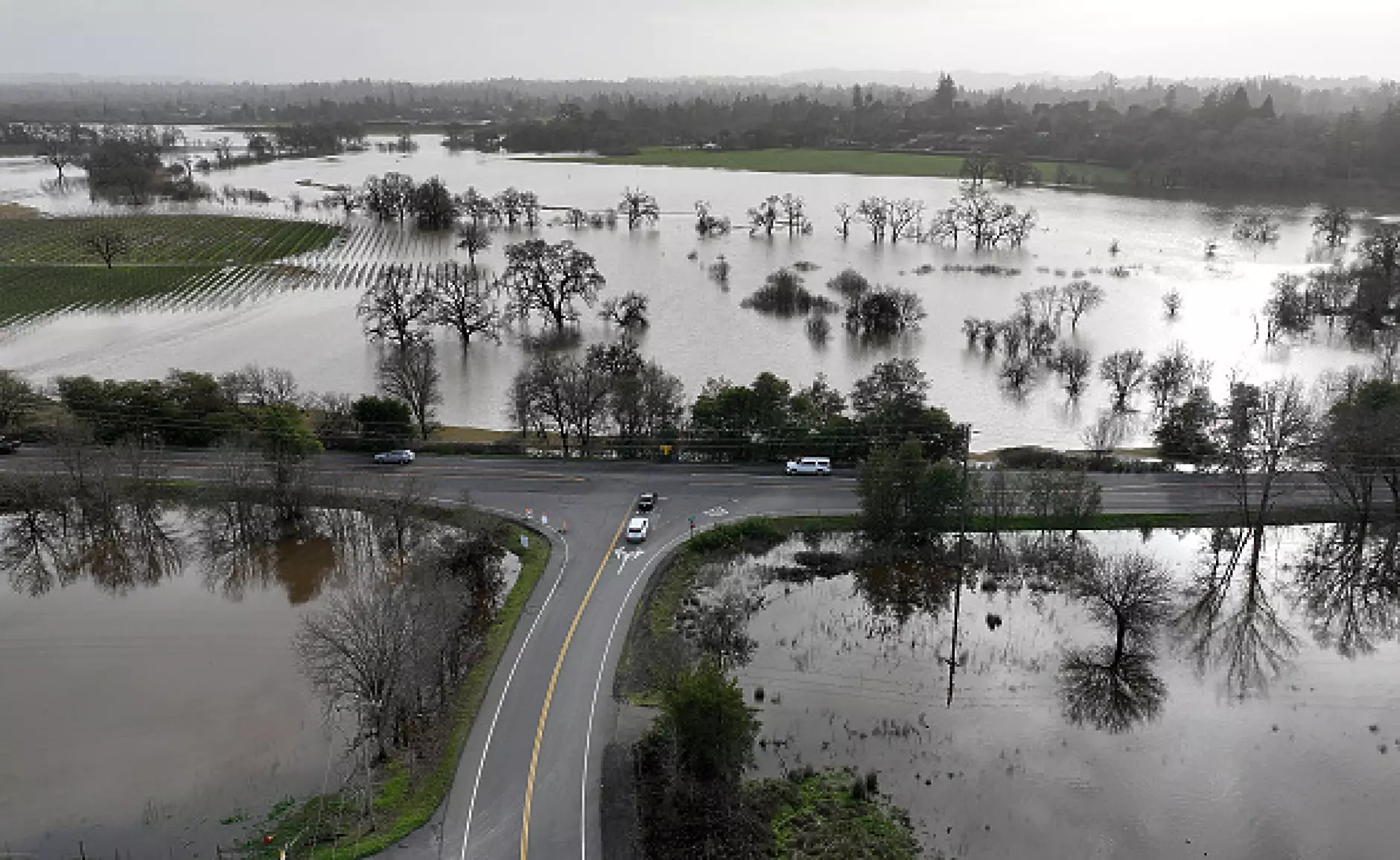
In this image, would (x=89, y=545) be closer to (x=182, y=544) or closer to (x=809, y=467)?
(x=182, y=544)

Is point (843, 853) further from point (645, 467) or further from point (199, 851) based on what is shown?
point (645, 467)

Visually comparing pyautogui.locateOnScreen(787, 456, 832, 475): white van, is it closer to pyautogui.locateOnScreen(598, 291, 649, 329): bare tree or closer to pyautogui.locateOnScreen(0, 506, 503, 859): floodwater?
pyautogui.locateOnScreen(0, 506, 503, 859): floodwater

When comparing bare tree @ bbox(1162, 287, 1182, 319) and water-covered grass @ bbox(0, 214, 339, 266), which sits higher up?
water-covered grass @ bbox(0, 214, 339, 266)

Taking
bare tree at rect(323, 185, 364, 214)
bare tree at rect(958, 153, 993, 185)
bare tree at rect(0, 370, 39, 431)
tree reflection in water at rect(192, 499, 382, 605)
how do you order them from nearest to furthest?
tree reflection in water at rect(192, 499, 382, 605), bare tree at rect(0, 370, 39, 431), bare tree at rect(323, 185, 364, 214), bare tree at rect(958, 153, 993, 185)

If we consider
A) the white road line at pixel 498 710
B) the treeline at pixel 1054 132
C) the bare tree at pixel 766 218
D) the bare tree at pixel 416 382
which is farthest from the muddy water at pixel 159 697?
the treeline at pixel 1054 132

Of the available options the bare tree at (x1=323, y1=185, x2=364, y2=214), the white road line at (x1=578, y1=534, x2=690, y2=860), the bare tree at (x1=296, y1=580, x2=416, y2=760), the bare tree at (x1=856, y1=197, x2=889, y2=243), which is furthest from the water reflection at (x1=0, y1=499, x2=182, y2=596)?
the bare tree at (x1=323, y1=185, x2=364, y2=214)

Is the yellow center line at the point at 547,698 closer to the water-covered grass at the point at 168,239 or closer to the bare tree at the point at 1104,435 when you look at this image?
the bare tree at the point at 1104,435

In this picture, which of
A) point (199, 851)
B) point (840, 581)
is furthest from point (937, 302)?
point (199, 851)
